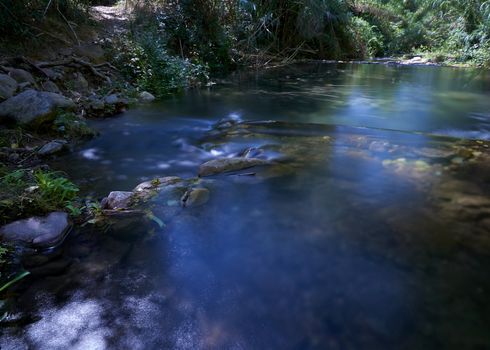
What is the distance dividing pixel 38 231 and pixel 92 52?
5918 mm

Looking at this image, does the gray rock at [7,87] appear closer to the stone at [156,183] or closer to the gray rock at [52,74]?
the gray rock at [52,74]

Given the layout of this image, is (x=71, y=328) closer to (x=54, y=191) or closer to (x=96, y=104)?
(x=54, y=191)

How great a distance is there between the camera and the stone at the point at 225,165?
345cm

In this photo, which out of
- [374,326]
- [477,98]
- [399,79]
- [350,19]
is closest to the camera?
[374,326]

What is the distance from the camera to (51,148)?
384 centimetres

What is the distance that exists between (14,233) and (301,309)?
1.86m

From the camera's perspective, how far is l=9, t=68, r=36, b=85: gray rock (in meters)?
5.12

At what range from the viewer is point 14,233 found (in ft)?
7.57

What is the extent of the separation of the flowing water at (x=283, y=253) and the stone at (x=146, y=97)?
2257 mm

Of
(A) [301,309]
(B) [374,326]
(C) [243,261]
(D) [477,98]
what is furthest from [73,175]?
(D) [477,98]

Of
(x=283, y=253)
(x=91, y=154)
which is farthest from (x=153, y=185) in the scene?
(x=283, y=253)

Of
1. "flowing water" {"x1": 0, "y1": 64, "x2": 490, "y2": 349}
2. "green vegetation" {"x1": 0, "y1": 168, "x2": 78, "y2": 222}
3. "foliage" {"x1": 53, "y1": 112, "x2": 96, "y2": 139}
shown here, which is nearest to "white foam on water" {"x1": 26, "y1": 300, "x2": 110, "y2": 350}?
"flowing water" {"x1": 0, "y1": 64, "x2": 490, "y2": 349}

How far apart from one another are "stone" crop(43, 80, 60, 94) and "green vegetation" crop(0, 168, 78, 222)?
314cm

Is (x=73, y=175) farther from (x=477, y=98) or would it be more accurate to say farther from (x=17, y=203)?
(x=477, y=98)
